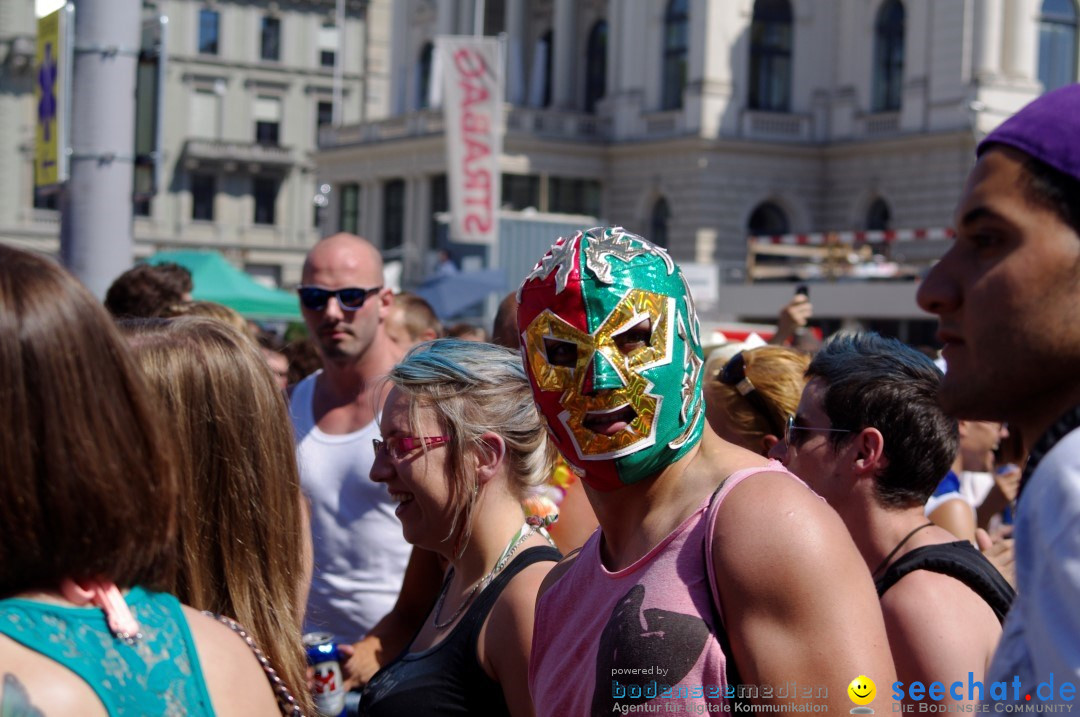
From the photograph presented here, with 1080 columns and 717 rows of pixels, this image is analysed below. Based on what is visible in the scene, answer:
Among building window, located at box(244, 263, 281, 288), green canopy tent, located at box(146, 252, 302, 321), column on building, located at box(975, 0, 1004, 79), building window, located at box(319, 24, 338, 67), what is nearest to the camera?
green canopy tent, located at box(146, 252, 302, 321)

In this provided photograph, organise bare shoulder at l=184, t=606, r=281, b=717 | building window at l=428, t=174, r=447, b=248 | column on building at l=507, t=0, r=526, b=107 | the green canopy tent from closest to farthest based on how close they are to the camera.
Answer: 1. bare shoulder at l=184, t=606, r=281, b=717
2. the green canopy tent
3. building window at l=428, t=174, r=447, b=248
4. column on building at l=507, t=0, r=526, b=107

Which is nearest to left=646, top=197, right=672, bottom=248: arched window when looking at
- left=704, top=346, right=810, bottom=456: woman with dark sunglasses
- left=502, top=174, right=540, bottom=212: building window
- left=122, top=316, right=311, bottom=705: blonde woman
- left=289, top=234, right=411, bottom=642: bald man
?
left=502, top=174, right=540, bottom=212: building window

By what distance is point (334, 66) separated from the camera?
200ft

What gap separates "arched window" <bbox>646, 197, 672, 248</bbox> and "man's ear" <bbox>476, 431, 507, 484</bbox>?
38.1 m

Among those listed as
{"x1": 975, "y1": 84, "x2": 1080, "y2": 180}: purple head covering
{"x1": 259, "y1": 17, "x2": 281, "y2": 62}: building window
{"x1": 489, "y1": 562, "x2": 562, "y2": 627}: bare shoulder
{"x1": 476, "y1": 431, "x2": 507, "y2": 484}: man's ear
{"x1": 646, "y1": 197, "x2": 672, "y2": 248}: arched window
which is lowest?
{"x1": 489, "y1": 562, "x2": 562, "y2": 627}: bare shoulder

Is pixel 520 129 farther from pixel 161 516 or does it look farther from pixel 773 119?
pixel 161 516

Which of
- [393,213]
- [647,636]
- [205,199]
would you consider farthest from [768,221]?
[647,636]

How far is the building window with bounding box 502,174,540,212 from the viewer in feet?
137

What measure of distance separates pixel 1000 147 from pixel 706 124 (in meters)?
38.3

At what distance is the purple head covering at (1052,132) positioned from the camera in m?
1.52

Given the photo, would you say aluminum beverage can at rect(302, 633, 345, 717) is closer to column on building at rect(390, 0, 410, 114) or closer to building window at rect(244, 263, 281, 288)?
column on building at rect(390, 0, 410, 114)

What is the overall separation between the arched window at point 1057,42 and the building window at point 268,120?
33.3m

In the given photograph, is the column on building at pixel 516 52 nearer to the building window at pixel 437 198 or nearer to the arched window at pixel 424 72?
the arched window at pixel 424 72

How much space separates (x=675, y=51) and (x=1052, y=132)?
135ft
